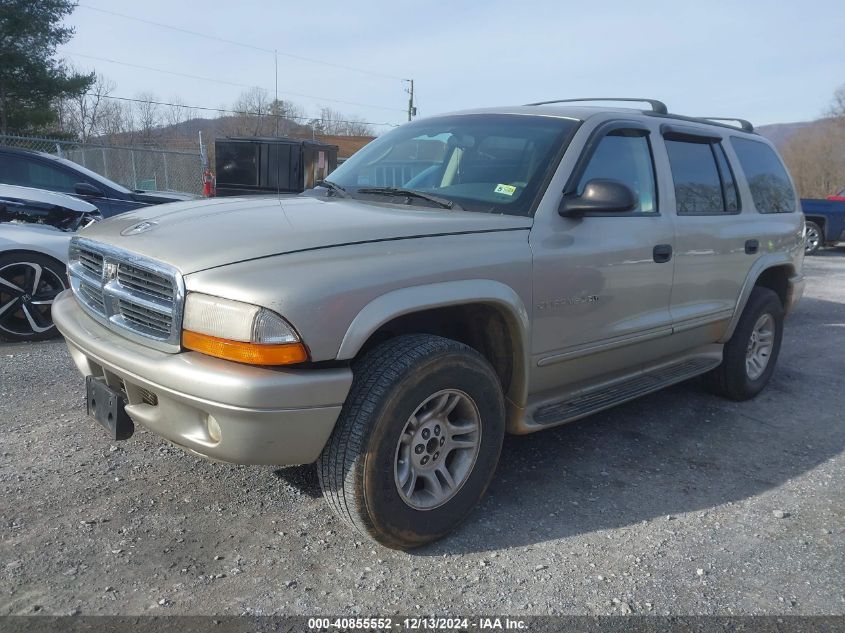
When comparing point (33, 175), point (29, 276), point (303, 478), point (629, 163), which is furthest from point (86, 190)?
point (629, 163)

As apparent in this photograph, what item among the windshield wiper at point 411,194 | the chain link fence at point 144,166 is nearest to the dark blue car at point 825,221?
the windshield wiper at point 411,194

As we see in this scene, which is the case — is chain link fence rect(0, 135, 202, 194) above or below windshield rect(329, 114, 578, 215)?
below

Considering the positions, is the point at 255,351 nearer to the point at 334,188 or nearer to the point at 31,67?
the point at 334,188

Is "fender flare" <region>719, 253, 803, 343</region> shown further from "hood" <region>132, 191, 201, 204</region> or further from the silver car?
"hood" <region>132, 191, 201, 204</region>

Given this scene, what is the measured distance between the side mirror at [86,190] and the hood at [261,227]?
4.10m

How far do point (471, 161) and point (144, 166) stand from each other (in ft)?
55.4

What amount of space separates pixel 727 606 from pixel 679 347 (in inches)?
73.5

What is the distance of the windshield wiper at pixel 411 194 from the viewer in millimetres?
3352

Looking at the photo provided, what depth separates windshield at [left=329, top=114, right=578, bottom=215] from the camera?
337 cm

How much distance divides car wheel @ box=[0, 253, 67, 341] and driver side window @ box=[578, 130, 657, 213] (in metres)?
4.26

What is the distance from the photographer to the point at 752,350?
5.02 meters

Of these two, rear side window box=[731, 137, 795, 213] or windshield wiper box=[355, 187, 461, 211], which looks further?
rear side window box=[731, 137, 795, 213]

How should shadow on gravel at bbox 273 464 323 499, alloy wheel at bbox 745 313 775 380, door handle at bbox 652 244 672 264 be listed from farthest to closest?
1. alloy wheel at bbox 745 313 775 380
2. door handle at bbox 652 244 672 264
3. shadow on gravel at bbox 273 464 323 499

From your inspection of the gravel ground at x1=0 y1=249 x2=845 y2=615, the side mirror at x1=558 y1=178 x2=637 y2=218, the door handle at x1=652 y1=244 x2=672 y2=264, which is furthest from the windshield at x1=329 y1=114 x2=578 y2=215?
the gravel ground at x1=0 y1=249 x2=845 y2=615
